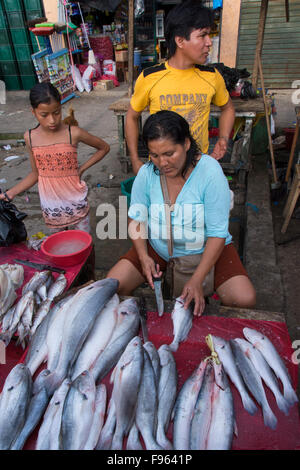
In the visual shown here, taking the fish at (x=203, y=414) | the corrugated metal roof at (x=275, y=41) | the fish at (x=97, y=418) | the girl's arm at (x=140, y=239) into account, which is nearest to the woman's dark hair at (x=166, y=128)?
the girl's arm at (x=140, y=239)

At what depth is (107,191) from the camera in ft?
18.4

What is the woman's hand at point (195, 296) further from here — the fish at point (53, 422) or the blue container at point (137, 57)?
the blue container at point (137, 57)

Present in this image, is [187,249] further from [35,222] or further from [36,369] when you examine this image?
[35,222]

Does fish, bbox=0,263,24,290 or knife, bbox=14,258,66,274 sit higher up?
fish, bbox=0,263,24,290

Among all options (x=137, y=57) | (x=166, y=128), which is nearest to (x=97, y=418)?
(x=166, y=128)

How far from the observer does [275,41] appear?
33.1 feet

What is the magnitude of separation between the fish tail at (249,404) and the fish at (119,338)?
2.08 ft

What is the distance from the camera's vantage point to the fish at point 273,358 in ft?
4.98

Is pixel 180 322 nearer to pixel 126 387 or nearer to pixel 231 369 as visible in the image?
pixel 231 369

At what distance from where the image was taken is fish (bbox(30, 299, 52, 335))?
1908 millimetres

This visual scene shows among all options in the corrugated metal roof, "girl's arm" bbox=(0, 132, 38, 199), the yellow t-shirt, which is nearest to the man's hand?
the yellow t-shirt

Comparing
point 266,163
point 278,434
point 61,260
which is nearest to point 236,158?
point 266,163

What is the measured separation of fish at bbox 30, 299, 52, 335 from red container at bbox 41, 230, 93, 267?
39 centimetres

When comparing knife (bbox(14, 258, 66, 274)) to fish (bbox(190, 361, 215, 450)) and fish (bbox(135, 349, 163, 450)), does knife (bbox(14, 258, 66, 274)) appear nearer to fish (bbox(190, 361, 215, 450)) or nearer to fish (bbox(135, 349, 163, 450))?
fish (bbox(135, 349, 163, 450))
